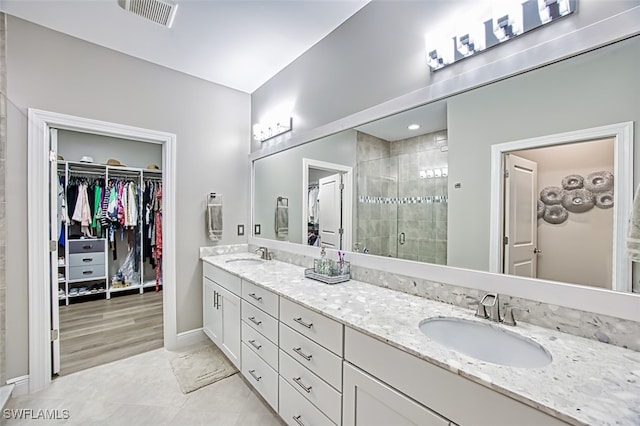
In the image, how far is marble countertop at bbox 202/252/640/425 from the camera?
67cm

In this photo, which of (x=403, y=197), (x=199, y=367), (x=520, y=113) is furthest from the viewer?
(x=199, y=367)

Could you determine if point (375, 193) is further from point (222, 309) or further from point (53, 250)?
point (53, 250)

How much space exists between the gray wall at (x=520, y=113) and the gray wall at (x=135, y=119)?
7.73ft

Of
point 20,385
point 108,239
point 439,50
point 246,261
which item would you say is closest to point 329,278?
point 246,261

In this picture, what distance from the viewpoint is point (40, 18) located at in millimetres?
1976

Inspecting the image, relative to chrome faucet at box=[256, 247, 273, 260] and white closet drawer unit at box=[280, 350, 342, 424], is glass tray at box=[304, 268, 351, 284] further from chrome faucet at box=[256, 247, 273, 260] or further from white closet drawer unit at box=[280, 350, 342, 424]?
chrome faucet at box=[256, 247, 273, 260]

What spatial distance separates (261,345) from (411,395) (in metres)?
1.13

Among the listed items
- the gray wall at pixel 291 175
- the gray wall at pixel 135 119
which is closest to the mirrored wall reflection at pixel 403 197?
the gray wall at pixel 291 175

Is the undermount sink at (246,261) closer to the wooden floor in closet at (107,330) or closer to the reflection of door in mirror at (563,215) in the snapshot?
the wooden floor in closet at (107,330)

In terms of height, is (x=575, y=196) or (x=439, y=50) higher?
(x=439, y=50)

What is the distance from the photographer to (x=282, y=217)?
271cm

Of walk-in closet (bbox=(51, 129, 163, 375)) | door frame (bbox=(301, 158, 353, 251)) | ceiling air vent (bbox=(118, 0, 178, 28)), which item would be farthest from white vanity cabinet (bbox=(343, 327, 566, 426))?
walk-in closet (bbox=(51, 129, 163, 375))

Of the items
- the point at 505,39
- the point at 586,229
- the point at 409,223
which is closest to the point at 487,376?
the point at 586,229

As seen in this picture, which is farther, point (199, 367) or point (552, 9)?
point (199, 367)
